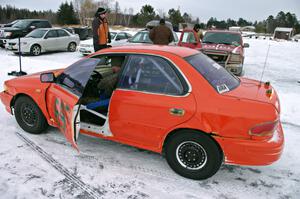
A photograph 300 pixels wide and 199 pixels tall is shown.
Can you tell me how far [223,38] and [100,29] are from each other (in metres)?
5.43

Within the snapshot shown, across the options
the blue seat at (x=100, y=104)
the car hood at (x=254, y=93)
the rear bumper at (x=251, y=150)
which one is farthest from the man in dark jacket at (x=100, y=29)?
the rear bumper at (x=251, y=150)

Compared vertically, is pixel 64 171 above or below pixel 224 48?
below

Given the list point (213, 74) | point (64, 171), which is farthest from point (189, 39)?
point (64, 171)

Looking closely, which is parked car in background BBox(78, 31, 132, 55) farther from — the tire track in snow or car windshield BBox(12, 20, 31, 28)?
the tire track in snow

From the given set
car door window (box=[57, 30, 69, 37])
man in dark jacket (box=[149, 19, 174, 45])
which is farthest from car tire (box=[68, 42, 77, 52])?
man in dark jacket (box=[149, 19, 174, 45])

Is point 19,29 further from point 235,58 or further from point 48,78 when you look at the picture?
point 48,78

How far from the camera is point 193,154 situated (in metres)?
3.36

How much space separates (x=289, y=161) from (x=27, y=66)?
989 cm

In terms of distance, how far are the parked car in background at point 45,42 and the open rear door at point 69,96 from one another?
11620mm

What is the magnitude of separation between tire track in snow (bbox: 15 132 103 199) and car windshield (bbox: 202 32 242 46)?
26.9ft

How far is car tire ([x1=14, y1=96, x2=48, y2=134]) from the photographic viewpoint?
4430 millimetres

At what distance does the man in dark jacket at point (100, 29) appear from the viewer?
7105 mm

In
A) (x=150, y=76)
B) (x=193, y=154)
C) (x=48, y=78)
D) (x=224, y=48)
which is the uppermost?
(x=224, y=48)

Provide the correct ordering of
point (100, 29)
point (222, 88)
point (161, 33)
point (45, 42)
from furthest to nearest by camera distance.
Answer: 1. point (45, 42)
2. point (161, 33)
3. point (100, 29)
4. point (222, 88)
